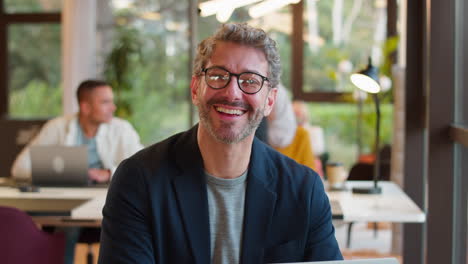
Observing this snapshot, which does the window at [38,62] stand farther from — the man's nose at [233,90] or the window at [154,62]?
the man's nose at [233,90]

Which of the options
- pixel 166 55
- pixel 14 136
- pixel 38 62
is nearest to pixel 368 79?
pixel 14 136

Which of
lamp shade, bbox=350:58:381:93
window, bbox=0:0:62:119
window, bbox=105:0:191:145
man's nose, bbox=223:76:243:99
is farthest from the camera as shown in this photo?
window, bbox=0:0:62:119

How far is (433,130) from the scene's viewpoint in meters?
3.43

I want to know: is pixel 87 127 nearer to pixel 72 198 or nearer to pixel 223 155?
pixel 72 198

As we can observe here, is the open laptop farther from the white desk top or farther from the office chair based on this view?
the office chair

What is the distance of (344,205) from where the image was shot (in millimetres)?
3361

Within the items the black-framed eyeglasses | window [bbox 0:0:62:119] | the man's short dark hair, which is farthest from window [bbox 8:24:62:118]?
the black-framed eyeglasses

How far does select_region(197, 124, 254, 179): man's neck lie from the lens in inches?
75.5

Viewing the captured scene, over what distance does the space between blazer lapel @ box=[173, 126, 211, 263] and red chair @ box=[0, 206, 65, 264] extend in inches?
51.9

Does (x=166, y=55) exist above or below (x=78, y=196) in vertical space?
above

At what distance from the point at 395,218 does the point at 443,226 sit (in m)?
0.46

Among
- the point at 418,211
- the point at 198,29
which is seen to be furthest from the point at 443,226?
the point at 198,29

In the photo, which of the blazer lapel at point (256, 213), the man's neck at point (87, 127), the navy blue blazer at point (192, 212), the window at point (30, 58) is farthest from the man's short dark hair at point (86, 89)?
the window at point (30, 58)

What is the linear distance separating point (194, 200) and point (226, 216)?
0.37ft
